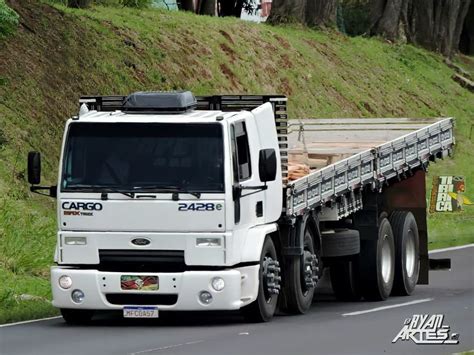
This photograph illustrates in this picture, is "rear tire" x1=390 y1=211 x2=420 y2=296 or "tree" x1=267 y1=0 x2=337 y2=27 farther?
"tree" x1=267 y1=0 x2=337 y2=27

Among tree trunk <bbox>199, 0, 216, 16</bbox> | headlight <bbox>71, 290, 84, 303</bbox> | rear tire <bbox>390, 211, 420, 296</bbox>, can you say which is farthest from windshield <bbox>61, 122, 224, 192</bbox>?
tree trunk <bbox>199, 0, 216, 16</bbox>

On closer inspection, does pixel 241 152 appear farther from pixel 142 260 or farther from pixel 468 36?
pixel 468 36

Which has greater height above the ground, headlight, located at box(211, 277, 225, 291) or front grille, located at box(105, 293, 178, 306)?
headlight, located at box(211, 277, 225, 291)

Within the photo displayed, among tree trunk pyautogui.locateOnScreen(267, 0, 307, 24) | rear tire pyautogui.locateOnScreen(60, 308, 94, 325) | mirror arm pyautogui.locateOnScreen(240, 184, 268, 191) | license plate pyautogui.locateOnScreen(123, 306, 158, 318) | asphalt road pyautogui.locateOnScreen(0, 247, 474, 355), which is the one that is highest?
tree trunk pyautogui.locateOnScreen(267, 0, 307, 24)

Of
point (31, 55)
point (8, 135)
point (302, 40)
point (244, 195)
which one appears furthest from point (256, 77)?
point (244, 195)

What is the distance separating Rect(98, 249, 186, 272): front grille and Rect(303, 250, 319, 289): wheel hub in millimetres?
2464

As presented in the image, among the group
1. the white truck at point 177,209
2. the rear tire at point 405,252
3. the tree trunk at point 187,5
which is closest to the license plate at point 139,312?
the white truck at point 177,209

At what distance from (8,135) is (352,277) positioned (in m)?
8.85

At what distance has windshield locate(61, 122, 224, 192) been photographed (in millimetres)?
18750

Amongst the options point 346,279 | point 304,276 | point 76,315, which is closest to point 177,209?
point 76,315

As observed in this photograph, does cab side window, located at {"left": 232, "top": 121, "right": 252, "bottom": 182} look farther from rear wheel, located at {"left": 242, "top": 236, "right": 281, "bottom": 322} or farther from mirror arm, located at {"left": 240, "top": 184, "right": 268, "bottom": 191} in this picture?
rear wheel, located at {"left": 242, "top": 236, "right": 281, "bottom": 322}

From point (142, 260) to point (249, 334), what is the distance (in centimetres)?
146

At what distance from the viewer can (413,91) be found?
51062mm

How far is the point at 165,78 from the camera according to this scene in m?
36.6
